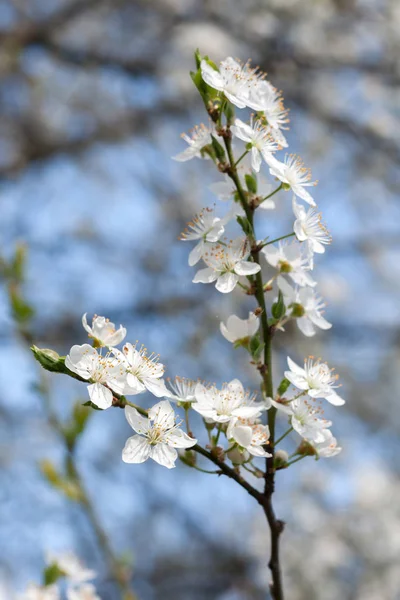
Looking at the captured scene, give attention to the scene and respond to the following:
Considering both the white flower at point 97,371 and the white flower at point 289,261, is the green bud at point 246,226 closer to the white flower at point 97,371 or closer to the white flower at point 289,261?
the white flower at point 289,261

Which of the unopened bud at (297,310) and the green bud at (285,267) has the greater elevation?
the green bud at (285,267)

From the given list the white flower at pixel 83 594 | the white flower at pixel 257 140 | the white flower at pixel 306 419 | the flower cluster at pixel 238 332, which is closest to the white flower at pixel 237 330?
→ the flower cluster at pixel 238 332

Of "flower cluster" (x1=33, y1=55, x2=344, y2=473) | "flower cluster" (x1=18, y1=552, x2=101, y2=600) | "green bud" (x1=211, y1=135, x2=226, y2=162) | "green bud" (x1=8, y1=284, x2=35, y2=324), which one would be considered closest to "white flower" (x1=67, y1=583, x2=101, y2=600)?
"flower cluster" (x1=18, y1=552, x2=101, y2=600)

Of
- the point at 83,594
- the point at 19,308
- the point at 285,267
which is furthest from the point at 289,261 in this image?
the point at 19,308

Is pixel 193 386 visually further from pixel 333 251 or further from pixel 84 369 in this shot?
pixel 333 251

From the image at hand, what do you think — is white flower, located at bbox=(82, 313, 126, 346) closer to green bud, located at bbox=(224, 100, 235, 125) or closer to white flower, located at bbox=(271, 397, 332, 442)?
white flower, located at bbox=(271, 397, 332, 442)

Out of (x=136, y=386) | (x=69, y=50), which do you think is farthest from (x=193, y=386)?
(x=69, y=50)
